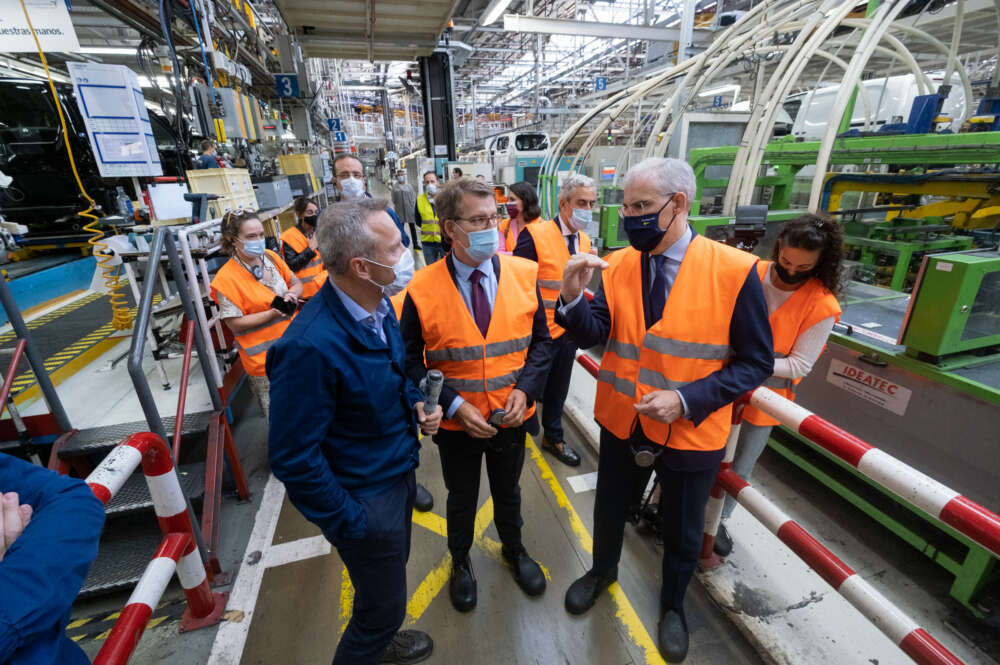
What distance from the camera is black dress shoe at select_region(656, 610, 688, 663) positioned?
1929mm

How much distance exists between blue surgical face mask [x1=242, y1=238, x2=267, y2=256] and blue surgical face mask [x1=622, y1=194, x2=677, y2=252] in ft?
8.10

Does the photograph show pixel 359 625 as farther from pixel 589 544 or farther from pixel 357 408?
pixel 589 544

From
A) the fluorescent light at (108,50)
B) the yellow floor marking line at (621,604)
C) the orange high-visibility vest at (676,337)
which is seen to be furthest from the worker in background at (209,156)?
the fluorescent light at (108,50)

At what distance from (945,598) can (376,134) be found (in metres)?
36.3

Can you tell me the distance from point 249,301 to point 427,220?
410 centimetres

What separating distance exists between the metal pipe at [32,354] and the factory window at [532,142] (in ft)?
48.7

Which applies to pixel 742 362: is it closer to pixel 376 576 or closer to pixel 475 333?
pixel 475 333

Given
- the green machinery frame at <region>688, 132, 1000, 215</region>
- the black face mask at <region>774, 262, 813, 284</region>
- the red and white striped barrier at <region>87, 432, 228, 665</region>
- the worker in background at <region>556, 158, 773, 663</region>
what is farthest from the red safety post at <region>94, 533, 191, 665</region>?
the green machinery frame at <region>688, 132, 1000, 215</region>

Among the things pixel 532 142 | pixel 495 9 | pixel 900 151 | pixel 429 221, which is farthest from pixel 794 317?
pixel 532 142

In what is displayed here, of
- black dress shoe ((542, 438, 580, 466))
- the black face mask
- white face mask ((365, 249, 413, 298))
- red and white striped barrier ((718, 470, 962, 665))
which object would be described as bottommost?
black dress shoe ((542, 438, 580, 466))

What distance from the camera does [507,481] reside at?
2186 millimetres

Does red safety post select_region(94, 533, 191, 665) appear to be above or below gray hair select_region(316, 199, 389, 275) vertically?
below

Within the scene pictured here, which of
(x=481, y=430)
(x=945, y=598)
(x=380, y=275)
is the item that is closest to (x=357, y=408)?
(x=380, y=275)

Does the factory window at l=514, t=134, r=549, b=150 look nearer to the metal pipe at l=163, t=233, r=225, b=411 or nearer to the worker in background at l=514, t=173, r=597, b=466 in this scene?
the worker in background at l=514, t=173, r=597, b=466
